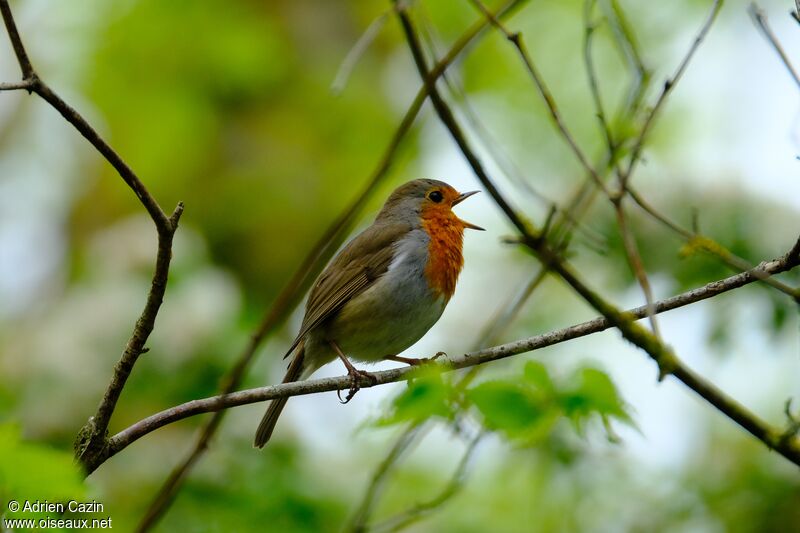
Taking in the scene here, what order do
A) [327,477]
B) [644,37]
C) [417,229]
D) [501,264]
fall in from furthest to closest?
[501,264] → [644,37] → [327,477] → [417,229]

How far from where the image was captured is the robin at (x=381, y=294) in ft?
15.0

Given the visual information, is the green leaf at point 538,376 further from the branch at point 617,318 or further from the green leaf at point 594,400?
the branch at point 617,318

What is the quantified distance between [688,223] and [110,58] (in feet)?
22.0

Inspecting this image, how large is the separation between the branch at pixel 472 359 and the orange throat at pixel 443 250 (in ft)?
4.51

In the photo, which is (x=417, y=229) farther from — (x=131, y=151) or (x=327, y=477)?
(x=131, y=151)

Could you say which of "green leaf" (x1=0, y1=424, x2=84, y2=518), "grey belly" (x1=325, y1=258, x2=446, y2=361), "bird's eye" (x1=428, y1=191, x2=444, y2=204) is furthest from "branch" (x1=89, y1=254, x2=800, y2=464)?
"bird's eye" (x1=428, y1=191, x2=444, y2=204)

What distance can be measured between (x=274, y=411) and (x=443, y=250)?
1292 millimetres

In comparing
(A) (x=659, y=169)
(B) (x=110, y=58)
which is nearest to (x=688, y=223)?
(A) (x=659, y=169)

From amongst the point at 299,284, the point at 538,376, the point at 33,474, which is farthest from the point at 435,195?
the point at 33,474

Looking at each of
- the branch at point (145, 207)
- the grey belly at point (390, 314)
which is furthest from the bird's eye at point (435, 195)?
the branch at point (145, 207)

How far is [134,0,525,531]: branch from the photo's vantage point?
255 cm

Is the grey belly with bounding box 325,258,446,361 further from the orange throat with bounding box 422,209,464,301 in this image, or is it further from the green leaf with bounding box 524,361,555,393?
the green leaf with bounding box 524,361,555,393

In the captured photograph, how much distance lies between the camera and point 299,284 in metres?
2.77

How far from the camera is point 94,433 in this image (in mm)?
2504
